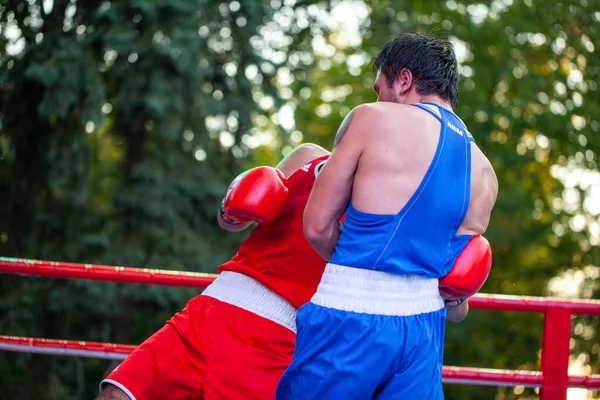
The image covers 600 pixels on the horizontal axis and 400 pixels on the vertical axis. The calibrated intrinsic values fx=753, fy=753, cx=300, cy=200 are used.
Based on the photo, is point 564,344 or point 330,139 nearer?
point 564,344

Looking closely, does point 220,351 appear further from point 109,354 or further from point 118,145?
point 118,145

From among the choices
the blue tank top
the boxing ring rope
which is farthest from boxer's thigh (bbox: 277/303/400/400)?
the boxing ring rope

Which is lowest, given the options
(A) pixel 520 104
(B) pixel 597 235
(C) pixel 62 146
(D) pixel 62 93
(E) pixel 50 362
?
(B) pixel 597 235

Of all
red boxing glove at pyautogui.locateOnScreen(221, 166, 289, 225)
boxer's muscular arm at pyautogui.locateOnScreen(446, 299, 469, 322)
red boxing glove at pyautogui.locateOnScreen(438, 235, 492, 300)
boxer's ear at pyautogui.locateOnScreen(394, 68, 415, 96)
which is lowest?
boxer's muscular arm at pyautogui.locateOnScreen(446, 299, 469, 322)

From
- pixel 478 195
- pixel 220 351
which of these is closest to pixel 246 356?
pixel 220 351

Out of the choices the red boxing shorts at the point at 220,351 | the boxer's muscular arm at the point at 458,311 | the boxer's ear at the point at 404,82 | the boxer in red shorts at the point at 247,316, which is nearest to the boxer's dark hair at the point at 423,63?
the boxer's ear at the point at 404,82

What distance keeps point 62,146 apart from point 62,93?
70 centimetres

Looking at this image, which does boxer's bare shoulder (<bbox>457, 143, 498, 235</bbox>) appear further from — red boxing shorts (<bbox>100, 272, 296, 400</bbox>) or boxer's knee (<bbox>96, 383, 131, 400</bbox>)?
boxer's knee (<bbox>96, 383, 131, 400</bbox>)

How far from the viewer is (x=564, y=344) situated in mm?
3020

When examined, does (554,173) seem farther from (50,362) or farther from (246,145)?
(50,362)

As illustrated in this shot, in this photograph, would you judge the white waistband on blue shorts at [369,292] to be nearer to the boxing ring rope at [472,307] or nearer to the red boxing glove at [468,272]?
the red boxing glove at [468,272]

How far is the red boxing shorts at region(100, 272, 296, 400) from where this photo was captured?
2143 mm

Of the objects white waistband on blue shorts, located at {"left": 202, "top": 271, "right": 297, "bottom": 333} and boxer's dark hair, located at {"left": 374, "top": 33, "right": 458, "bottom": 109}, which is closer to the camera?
boxer's dark hair, located at {"left": 374, "top": 33, "right": 458, "bottom": 109}

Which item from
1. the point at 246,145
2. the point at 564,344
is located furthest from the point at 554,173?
the point at 564,344
